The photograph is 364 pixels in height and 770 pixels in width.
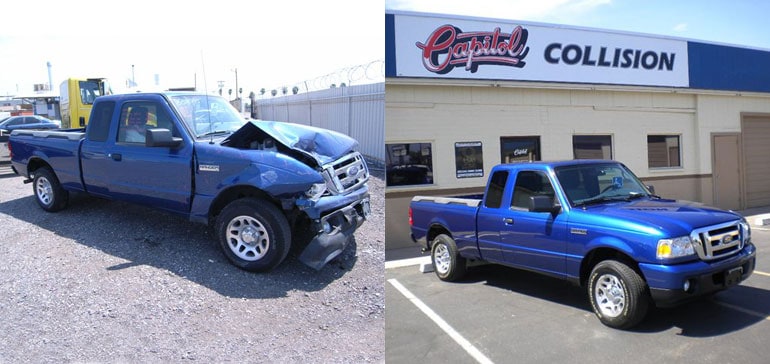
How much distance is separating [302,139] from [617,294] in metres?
1.73

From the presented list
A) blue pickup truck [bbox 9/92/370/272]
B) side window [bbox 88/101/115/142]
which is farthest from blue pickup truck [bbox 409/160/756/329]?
side window [bbox 88/101/115/142]

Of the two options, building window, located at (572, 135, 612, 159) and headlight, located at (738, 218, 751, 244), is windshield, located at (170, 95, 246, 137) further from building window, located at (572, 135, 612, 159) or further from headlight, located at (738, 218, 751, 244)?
headlight, located at (738, 218, 751, 244)

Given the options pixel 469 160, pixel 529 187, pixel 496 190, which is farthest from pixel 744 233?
pixel 469 160

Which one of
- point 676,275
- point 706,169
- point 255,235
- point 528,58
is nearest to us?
point 676,275

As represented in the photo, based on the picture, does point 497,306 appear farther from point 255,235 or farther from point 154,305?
point 154,305

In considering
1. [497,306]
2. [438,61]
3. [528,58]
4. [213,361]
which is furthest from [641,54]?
[213,361]

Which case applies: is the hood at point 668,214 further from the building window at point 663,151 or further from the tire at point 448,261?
the tire at point 448,261

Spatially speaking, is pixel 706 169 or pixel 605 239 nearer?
pixel 605 239

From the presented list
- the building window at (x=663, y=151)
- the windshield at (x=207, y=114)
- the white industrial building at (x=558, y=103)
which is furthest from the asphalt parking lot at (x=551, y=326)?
the windshield at (x=207, y=114)

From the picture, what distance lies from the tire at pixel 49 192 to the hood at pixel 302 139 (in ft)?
3.93

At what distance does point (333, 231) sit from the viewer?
8.36 feet

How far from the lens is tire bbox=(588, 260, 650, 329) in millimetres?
2342

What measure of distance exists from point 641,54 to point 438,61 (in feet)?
3.53

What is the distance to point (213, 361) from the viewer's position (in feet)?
7.98
